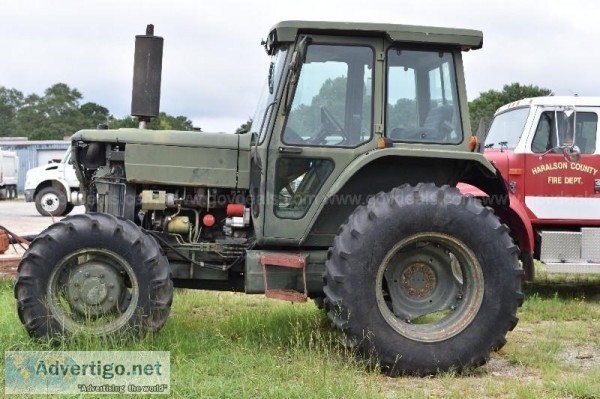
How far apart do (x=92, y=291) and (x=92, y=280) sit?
0.08 metres

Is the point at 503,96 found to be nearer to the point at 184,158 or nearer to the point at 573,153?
the point at 573,153

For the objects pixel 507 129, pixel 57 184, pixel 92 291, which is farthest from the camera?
pixel 57 184

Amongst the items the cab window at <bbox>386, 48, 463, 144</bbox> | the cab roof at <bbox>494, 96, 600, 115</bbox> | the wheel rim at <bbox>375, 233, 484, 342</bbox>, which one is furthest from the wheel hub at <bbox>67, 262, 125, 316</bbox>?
the cab roof at <bbox>494, 96, 600, 115</bbox>

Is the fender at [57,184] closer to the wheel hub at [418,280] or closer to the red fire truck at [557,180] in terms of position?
the red fire truck at [557,180]

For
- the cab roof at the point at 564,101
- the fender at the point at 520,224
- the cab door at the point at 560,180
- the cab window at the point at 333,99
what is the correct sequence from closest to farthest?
1. the cab window at the point at 333,99
2. the fender at the point at 520,224
3. the cab door at the point at 560,180
4. the cab roof at the point at 564,101

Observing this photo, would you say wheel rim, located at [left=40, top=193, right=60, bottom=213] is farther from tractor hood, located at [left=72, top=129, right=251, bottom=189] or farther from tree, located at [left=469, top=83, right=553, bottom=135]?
tree, located at [left=469, top=83, right=553, bottom=135]

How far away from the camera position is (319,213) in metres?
4.83

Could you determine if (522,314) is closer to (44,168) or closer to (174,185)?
(174,185)

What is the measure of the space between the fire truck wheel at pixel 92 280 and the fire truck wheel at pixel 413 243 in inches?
48.6

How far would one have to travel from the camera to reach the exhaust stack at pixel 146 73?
534 centimetres

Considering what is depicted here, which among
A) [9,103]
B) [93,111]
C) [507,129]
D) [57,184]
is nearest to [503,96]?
[57,184]

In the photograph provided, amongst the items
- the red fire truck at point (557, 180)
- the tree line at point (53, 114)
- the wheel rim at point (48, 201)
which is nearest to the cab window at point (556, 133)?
the red fire truck at point (557, 180)

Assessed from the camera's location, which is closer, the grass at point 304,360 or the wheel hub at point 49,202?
the grass at point 304,360

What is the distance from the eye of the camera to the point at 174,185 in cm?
524
